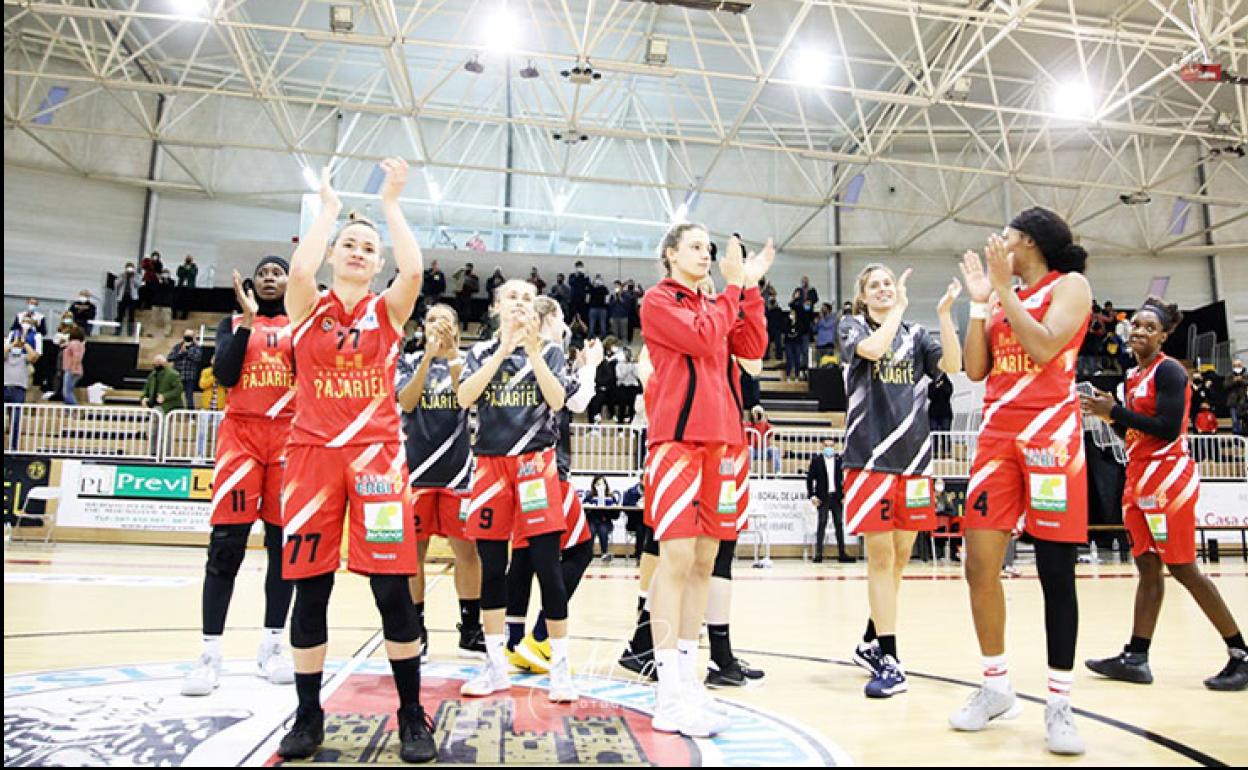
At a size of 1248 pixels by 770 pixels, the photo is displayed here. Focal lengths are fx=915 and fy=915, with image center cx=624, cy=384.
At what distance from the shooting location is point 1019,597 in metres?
8.57

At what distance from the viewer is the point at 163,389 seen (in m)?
15.5

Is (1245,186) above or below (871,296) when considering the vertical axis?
above

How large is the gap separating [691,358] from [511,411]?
3.51ft

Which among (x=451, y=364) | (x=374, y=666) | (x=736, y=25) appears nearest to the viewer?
(x=374, y=666)

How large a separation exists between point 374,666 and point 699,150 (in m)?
25.0

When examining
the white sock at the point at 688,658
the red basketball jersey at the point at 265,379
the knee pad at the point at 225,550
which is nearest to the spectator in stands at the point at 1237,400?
the white sock at the point at 688,658

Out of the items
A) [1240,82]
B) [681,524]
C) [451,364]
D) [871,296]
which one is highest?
[1240,82]

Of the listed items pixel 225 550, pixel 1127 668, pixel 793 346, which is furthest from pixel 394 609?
pixel 793 346

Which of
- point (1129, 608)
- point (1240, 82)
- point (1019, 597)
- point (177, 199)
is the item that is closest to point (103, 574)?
point (1019, 597)

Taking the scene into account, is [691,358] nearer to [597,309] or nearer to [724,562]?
[724,562]

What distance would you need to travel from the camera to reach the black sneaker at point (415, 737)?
294 centimetres

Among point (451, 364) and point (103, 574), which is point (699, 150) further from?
point (451, 364)

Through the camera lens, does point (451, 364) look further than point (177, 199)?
No

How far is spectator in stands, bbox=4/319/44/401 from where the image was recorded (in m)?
16.5
